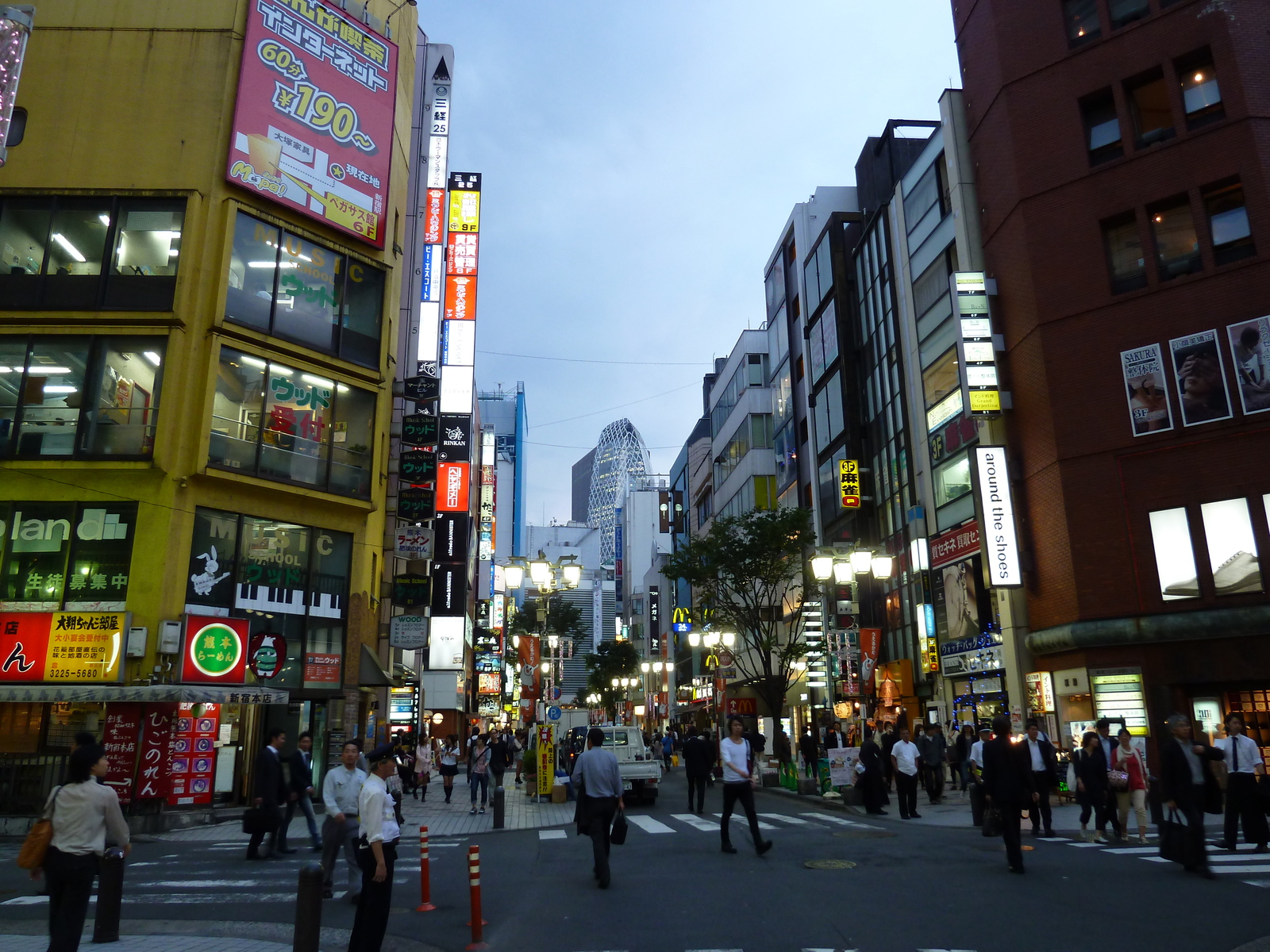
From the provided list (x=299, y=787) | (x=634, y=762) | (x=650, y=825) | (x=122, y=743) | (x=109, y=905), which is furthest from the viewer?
(x=634, y=762)

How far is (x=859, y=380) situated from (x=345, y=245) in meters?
24.3

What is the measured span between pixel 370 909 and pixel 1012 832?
7.74 metres

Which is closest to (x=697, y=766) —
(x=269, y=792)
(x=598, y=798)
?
(x=269, y=792)

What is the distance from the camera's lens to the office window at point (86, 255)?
23.2 m

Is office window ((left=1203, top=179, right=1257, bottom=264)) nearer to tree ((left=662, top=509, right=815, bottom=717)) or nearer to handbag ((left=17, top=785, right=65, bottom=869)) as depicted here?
tree ((left=662, top=509, right=815, bottom=717))

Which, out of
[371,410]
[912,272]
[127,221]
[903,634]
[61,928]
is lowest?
[61,928]

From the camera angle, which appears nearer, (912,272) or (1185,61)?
(1185,61)

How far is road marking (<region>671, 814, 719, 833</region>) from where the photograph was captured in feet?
58.9

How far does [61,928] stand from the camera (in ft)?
24.2

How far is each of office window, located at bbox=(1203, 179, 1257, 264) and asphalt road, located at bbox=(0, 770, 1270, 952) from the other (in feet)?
56.2

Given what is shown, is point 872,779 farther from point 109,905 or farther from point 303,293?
point 303,293

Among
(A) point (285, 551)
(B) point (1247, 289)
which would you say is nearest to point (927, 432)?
(B) point (1247, 289)

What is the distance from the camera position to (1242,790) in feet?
40.7

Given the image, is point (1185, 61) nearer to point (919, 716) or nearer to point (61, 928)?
point (919, 716)
